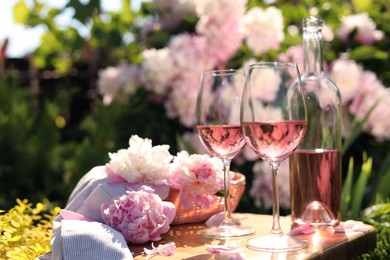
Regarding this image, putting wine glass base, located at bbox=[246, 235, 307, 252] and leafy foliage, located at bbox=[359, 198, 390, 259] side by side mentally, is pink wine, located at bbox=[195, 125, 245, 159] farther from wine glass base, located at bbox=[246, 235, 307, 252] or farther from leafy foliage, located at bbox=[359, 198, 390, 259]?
leafy foliage, located at bbox=[359, 198, 390, 259]

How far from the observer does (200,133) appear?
148cm

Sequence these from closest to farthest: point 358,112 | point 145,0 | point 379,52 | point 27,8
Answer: point 358,112 < point 379,52 < point 145,0 < point 27,8

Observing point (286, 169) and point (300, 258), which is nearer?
point (300, 258)

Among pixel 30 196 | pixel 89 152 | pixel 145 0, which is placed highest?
pixel 145 0

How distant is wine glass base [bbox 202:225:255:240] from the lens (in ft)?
4.76

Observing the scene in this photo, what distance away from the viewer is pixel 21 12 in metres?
4.76

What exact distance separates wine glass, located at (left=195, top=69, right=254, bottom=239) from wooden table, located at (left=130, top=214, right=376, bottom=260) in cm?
5

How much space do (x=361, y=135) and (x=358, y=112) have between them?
0.18m

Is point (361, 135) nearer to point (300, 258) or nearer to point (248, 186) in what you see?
point (248, 186)

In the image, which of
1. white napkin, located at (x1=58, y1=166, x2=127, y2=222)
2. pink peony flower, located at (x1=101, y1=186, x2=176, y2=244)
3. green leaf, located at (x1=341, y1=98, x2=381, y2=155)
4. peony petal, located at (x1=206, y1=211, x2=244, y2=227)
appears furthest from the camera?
green leaf, located at (x1=341, y1=98, x2=381, y2=155)

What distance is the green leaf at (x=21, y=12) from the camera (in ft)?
15.6

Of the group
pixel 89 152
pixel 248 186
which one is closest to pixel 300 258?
pixel 248 186

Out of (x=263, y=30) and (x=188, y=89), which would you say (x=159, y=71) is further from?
(x=263, y=30)

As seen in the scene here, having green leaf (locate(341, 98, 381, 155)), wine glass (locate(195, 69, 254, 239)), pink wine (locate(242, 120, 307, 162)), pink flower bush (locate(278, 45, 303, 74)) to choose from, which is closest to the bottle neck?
wine glass (locate(195, 69, 254, 239))
